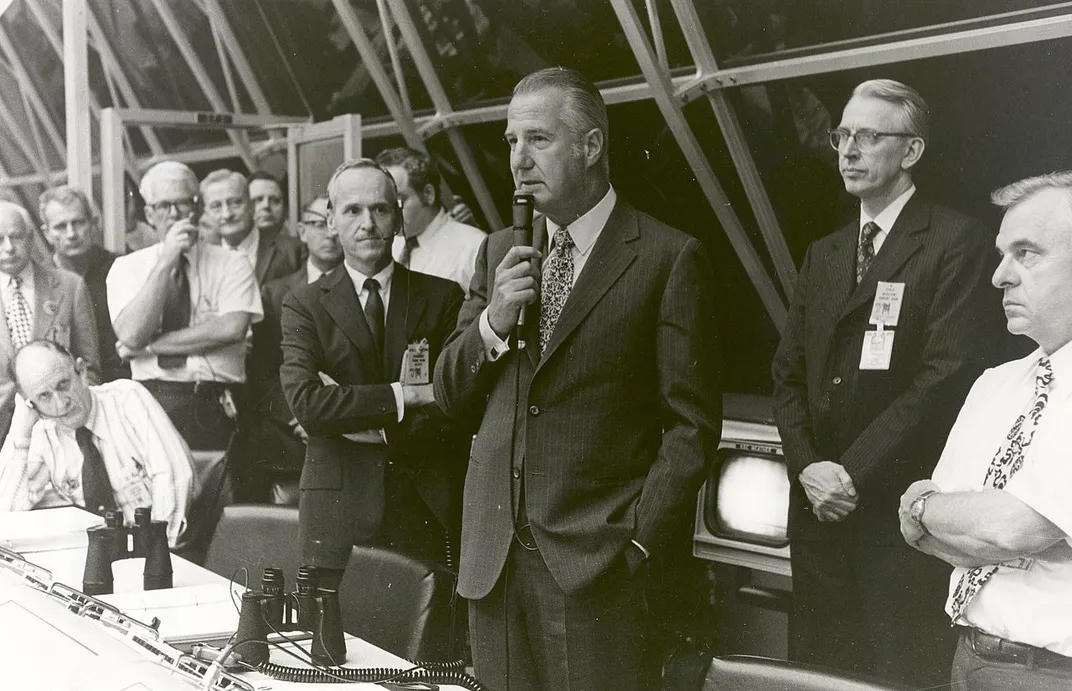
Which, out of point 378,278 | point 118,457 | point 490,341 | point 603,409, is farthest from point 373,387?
point 118,457

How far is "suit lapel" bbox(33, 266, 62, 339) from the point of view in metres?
4.30

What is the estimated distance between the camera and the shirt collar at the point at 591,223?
7.97ft

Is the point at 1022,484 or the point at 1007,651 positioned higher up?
the point at 1022,484

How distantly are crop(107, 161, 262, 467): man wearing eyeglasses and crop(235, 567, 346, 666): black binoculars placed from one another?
6.83 feet

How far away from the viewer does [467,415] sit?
2721 mm

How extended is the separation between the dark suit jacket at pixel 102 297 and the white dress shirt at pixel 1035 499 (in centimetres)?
330

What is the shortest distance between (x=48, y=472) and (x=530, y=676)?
2779mm

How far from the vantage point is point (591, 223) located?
8.00ft

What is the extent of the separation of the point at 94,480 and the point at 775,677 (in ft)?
11.0

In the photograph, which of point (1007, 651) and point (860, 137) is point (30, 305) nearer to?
point (860, 137)

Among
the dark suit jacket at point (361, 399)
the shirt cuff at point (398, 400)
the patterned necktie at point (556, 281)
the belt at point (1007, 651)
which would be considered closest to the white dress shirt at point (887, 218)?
the patterned necktie at point (556, 281)

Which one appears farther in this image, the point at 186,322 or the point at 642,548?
the point at 186,322

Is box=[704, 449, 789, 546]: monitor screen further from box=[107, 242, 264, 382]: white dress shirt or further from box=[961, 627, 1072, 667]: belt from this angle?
box=[107, 242, 264, 382]: white dress shirt

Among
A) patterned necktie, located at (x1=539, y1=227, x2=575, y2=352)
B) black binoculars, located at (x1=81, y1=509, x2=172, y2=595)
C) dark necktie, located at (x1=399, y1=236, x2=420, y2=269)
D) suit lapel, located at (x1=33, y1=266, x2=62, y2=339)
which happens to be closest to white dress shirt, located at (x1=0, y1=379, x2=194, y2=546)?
suit lapel, located at (x1=33, y1=266, x2=62, y2=339)
